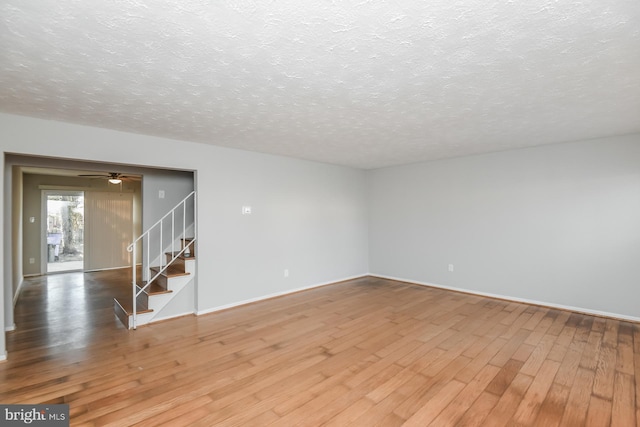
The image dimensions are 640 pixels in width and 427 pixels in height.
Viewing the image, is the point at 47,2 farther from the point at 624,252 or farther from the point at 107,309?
the point at 624,252

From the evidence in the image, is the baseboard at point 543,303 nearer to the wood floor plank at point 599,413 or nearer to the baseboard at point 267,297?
the baseboard at point 267,297

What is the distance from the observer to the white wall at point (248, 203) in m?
3.36

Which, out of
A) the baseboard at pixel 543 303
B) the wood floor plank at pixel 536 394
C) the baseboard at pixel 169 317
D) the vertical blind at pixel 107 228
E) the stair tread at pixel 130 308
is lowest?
the wood floor plank at pixel 536 394

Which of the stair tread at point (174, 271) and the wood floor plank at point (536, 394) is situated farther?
the stair tread at point (174, 271)

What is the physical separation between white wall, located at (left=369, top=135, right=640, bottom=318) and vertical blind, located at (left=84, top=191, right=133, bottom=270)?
7.00m

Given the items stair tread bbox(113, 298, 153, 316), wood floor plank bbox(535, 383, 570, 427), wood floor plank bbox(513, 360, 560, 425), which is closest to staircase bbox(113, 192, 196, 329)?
stair tread bbox(113, 298, 153, 316)

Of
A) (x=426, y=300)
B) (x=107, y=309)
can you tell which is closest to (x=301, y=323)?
(x=426, y=300)

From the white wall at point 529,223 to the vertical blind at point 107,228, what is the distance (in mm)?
6995

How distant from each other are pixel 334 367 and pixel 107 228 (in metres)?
7.83

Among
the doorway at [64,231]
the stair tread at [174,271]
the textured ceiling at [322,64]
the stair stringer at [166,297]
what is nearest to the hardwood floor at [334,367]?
the stair stringer at [166,297]

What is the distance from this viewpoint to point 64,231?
7.88 meters

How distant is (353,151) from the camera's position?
4855mm

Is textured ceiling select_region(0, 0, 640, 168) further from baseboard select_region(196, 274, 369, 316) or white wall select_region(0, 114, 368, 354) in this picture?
baseboard select_region(196, 274, 369, 316)

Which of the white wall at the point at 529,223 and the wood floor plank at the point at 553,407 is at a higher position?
the white wall at the point at 529,223
